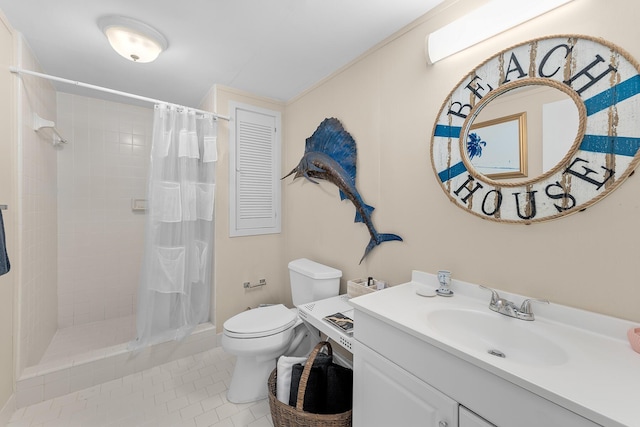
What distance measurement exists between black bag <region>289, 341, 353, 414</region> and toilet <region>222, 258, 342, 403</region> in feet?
1.00

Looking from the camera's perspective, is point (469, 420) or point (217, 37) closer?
point (469, 420)

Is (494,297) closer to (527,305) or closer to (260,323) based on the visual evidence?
(527,305)

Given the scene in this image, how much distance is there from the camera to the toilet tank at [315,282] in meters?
1.82

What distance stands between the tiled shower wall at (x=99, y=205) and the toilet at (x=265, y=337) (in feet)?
5.62

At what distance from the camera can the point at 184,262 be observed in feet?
6.68

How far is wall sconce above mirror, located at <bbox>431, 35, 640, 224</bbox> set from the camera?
0.87 meters

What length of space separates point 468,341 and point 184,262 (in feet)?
6.22

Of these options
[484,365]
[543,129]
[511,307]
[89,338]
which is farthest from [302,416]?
[89,338]

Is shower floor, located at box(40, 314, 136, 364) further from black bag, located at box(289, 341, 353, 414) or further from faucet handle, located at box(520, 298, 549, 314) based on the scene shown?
faucet handle, located at box(520, 298, 549, 314)

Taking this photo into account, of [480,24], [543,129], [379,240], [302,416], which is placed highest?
[480,24]

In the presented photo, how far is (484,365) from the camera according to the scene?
0.71 meters

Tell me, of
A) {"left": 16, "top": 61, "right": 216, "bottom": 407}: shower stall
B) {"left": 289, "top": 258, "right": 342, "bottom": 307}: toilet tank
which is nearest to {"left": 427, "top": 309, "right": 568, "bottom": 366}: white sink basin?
{"left": 289, "top": 258, "right": 342, "bottom": 307}: toilet tank

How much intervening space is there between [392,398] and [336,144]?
153 cm

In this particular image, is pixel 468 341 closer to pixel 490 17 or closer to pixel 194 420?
pixel 490 17
